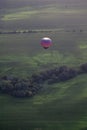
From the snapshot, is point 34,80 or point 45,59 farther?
point 45,59

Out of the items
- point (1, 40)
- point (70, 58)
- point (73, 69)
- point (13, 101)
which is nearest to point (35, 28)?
point (1, 40)

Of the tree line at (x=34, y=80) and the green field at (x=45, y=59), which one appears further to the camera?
the tree line at (x=34, y=80)

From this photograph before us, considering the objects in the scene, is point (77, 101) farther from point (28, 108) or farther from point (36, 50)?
point (36, 50)

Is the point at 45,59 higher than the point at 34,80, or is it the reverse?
the point at 34,80

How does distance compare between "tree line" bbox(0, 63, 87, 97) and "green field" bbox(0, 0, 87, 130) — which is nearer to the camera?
"green field" bbox(0, 0, 87, 130)
